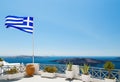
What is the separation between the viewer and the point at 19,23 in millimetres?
14727

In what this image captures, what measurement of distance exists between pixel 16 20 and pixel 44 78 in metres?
4.82

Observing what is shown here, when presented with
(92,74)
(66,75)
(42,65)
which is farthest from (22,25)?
(92,74)

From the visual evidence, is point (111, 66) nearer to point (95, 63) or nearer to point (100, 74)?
point (100, 74)

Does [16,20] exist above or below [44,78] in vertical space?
above

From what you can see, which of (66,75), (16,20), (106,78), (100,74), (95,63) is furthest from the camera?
(95,63)

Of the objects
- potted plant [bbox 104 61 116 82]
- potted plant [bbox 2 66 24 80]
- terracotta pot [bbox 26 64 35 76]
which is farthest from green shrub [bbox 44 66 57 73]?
A: potted plant [bbox 104 61 116 82]

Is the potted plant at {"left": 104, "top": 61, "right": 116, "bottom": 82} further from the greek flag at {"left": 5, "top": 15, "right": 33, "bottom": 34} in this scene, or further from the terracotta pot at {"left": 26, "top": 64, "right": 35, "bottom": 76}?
the greek flag at {"left": 5, "top": 15, "right": 33, "bottom": 34}

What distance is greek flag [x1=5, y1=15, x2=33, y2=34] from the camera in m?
14.6

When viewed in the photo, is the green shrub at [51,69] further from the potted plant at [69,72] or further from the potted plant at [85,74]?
the potted plant at [85,74]

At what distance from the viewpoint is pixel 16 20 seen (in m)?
14.7

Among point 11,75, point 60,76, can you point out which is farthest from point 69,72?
point 11,75

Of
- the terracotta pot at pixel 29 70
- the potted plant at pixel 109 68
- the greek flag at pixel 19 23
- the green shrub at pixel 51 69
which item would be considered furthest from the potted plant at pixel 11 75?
the potted plant at pixel 109 68

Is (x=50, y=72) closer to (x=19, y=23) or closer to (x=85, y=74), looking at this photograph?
(x=85, y=74)

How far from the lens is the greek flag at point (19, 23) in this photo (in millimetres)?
14593
